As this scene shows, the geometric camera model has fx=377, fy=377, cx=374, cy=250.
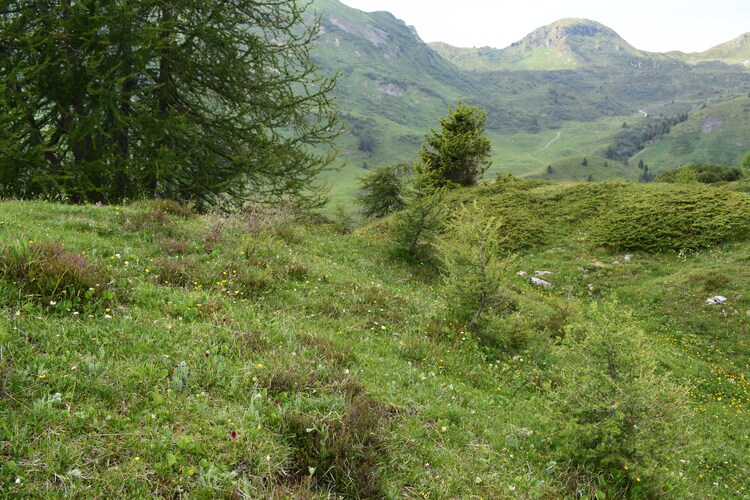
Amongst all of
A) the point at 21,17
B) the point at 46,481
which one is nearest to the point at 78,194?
the point at 21,17

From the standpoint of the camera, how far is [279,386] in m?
4.35

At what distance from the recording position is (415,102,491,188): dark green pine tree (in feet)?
106

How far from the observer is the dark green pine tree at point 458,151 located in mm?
32250

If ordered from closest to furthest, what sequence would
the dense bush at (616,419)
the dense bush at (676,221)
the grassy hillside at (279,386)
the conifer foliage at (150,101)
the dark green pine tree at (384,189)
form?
the grassy hillside at (279,386), the dense bush at (616,419), the conifer foliage at (150,101), the dense bush at (676,221), the dark green pine tree at (384,189)

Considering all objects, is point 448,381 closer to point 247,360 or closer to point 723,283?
point 247,360

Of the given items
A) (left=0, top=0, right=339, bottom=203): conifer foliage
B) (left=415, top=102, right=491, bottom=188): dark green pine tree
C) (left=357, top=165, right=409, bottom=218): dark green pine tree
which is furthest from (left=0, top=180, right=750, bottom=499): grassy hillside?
(left=357, top=165, right=409, bottom=218): dark green pine tree

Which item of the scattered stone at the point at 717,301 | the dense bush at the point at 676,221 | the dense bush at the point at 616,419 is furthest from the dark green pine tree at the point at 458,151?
the dense bush at the point at 616,419

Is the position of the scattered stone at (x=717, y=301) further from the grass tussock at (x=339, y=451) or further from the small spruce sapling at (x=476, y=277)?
the grass tussock at (x=339, y=451)

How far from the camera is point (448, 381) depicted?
631cm

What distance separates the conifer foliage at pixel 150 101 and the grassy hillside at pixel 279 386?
147 inches

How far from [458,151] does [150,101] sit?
24.8 metres

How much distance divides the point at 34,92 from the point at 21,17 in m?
2.19

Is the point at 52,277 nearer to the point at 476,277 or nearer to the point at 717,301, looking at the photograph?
the point at 476,277

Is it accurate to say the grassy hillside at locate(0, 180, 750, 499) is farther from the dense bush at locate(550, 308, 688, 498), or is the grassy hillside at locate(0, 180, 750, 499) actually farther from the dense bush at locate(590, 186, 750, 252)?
the dense bush at locate(590, 186, 750, 252)
